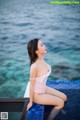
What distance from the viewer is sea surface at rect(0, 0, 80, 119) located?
3.72 m

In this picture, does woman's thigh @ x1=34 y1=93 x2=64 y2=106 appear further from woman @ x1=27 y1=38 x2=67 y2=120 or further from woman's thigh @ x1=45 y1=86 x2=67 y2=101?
woman's thigh @ x1=45 y1=86 x2=67 y2=101

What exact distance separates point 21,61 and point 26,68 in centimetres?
12

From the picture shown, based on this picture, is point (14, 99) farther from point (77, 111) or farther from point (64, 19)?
point (64, 19)

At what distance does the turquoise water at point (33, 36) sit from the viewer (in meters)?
3.72

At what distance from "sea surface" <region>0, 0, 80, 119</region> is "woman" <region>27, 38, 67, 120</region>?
2.15ft

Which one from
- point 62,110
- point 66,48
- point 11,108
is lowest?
point 11,108

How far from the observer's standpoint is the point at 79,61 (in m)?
3.72

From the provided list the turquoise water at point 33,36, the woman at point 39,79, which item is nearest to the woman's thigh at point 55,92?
the woman at point 39,79

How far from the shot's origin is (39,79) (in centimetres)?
304

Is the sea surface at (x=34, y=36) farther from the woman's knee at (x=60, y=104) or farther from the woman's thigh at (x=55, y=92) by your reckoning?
the woman's knee at (x=60, y=104)

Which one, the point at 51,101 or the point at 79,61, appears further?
the point at 79,61

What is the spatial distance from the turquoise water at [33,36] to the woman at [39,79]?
0.66 meters

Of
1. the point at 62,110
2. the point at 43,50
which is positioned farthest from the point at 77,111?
the point at 43,50

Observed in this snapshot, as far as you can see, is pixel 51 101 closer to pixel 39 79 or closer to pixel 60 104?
pixel 60 104
